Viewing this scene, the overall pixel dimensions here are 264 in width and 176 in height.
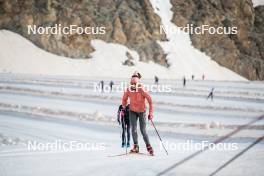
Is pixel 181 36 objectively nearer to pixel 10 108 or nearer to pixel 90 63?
pixel 90 63

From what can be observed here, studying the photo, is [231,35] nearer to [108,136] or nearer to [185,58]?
[185,58]

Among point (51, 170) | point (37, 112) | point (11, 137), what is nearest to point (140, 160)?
point (51, 170)

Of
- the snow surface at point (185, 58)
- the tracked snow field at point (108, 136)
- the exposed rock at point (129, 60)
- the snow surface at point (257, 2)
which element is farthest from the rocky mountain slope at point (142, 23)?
the tracked snow field at point (108, 136)

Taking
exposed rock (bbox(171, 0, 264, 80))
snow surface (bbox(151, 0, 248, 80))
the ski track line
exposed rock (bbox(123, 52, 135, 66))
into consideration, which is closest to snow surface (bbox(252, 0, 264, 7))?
exposed rock (bbox(171, 0, 264, 80))

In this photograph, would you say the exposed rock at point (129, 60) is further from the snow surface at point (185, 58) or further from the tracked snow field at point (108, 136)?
the tracked snow field at point (108, 136)

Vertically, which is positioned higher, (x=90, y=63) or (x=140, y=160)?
(x=90, y=63)

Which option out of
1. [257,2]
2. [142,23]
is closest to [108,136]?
[142,23]

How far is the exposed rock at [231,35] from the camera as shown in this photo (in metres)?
86.6

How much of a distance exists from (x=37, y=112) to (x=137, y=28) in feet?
206

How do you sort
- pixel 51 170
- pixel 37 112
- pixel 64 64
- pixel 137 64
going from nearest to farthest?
1. pixel 51 170
2. pixel 37 112
3. pixel 64 64
4. pixel 137 64

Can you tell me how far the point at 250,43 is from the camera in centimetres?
9069

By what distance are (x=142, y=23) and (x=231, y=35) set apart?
22663mm

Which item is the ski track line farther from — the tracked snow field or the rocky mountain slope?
the rocky mountain slope

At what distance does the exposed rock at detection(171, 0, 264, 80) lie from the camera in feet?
284
